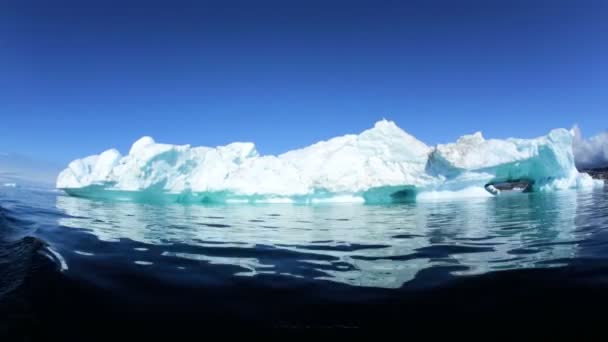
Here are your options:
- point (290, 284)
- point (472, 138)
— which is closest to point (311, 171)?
point (472, 138)

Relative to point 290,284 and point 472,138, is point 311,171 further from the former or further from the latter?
point 290,284

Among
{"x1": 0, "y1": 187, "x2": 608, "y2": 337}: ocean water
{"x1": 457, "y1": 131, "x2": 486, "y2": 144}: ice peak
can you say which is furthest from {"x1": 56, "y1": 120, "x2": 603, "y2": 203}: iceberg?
{"x1": 0, "y1": 187, "x2": 608, "y2": 337}: ocean water

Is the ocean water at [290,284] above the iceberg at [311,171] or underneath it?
underneath

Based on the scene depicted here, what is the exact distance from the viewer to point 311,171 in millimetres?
34406

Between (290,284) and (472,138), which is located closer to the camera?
(290,284)

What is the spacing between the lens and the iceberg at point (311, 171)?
1268 inches

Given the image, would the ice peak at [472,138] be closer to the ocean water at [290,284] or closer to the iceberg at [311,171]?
the iceberg at [311,171]

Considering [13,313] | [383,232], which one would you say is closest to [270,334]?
[13,313]

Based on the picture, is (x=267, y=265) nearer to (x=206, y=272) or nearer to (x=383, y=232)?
(x=206, y=272)

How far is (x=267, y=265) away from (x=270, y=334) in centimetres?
259

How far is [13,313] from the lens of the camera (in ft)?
10.6

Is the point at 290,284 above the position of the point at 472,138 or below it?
below

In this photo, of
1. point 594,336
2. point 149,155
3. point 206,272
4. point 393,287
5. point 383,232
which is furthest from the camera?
point 149,155

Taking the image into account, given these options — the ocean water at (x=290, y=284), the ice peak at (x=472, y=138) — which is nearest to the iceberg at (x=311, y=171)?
the ice peak at (x=472, y=138)
